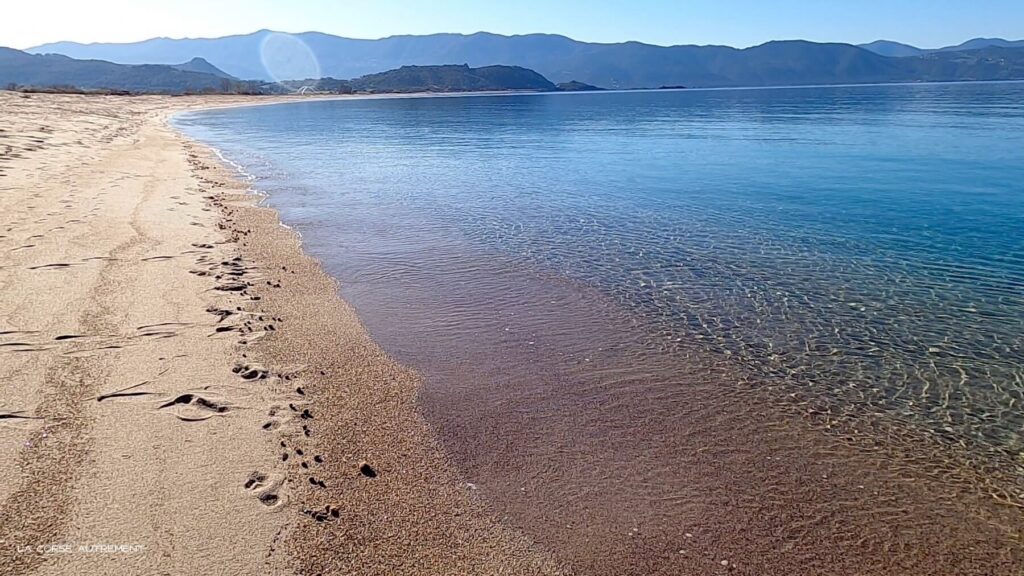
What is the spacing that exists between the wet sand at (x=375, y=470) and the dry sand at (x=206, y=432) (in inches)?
0.8

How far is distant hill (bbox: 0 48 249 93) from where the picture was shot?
515 feet

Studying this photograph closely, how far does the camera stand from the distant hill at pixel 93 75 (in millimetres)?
156875

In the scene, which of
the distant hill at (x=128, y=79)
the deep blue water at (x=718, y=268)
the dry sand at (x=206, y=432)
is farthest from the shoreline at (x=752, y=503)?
the distant hill at (x=128, y=79)

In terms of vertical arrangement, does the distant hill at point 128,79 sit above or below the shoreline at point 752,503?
above

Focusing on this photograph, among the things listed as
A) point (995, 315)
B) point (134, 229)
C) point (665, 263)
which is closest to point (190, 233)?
point (134, 229)

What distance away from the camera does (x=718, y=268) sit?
11234mm

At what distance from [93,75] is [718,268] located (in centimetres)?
20408

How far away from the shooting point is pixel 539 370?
280 inches

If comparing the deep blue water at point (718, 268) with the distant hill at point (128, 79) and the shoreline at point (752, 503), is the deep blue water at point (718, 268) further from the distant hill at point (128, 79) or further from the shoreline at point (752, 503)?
the distant hill at point (128, 79)

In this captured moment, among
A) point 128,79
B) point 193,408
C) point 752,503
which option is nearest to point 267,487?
point 193,408

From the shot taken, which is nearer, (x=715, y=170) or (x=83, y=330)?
(x=83, y=330)

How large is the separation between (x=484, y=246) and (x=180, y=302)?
6227mm

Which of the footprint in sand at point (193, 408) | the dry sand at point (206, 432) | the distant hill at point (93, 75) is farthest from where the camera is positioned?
the distant hill at point (93, 75)

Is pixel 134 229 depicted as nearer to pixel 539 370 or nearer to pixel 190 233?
pixel 190 233
